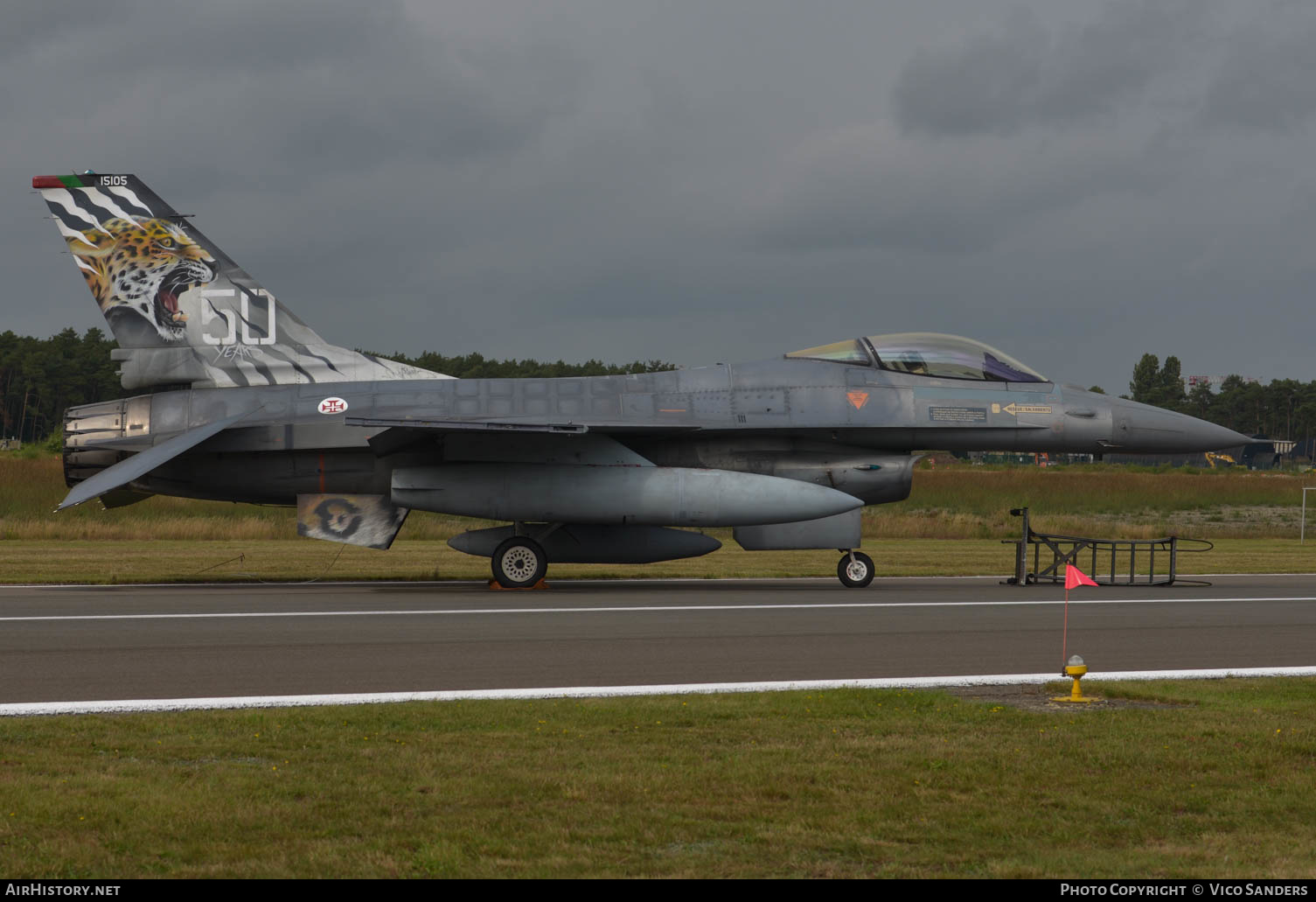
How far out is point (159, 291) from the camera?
17.5 metres

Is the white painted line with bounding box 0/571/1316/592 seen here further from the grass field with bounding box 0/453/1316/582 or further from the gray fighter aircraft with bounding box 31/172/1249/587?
the gray fighter aircraft with bounding box 31/172/1249/587

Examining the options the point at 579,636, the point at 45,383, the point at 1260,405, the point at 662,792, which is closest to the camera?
the point at 662,792

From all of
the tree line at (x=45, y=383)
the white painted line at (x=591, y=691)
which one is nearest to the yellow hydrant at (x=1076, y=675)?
the white painted line at (x=591, y=691)

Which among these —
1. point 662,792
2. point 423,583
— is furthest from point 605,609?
point 662,792

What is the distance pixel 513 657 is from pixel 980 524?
23.4m

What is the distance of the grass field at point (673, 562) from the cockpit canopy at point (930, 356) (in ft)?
13.5

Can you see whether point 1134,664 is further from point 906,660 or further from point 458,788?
point 458,788

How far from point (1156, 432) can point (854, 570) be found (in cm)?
472

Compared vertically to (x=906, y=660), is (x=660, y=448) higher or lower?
higher

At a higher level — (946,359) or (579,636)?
(946,359)

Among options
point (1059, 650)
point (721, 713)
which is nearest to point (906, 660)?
point (1059, 650)

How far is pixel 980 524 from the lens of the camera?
31.7m

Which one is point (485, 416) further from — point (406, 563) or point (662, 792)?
point (662, 792)
